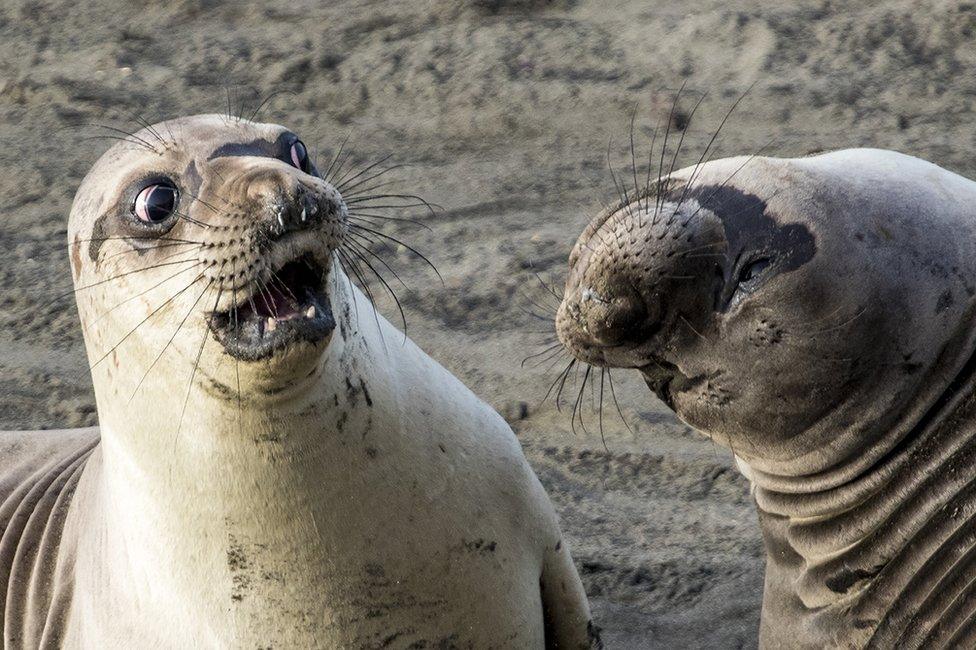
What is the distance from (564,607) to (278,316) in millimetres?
1258

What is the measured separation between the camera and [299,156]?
366 centimetres

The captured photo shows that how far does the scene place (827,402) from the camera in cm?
341

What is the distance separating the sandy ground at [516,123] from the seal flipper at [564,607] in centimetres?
46

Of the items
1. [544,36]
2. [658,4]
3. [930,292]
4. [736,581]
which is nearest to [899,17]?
[658,4]

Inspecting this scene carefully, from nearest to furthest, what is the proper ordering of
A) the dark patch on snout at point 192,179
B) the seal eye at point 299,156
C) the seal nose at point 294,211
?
1. the seal nose at point 294,211
2. the dark patch on snout at point 192,179
3. the seal eye at point 299,156

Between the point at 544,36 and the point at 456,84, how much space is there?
1.60ft

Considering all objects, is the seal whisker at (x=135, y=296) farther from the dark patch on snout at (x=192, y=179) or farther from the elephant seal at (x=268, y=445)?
the dark patch on snout at (x=192, y=179)


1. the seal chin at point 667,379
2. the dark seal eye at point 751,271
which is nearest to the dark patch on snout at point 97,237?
the seal chin at point 667,379

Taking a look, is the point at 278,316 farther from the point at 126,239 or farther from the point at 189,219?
the point at 126,239

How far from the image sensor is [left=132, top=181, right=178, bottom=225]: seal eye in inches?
135

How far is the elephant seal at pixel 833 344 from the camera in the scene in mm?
3350

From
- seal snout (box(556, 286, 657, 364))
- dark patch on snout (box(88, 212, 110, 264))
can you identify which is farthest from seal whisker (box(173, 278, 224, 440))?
seal snout (box(556, 286, 657, 364))

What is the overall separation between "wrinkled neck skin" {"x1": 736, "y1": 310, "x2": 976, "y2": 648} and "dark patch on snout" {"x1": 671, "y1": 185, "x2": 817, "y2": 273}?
361mm

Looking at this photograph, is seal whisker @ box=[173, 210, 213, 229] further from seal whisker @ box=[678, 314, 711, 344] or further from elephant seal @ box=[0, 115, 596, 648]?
seal whisker @ box=[678, 314, 711, 344]
